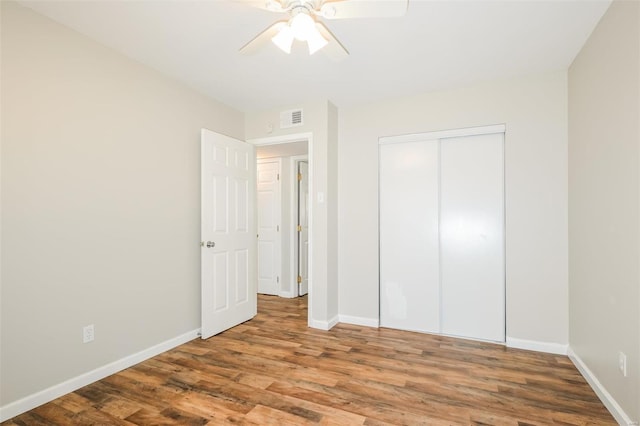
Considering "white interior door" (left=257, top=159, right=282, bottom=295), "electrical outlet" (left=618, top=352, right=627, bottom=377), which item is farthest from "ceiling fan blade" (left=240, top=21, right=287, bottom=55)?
"white interior door" (left=257, top=159, right=282, bottom=295)

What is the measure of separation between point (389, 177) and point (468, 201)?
2.70 feet

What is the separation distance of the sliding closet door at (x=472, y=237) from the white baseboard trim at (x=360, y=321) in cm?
68

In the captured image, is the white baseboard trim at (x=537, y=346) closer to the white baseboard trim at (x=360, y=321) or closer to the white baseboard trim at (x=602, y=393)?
the white baseboard trim at (x=602, y=393)

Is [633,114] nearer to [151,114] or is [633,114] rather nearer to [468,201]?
[468,201]

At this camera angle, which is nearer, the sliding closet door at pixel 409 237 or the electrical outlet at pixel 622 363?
the electrical outlet at pixel 622 363

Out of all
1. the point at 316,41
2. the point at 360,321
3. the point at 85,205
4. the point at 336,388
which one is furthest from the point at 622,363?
the point at 85,205

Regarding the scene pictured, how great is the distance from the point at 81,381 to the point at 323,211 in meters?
2.40

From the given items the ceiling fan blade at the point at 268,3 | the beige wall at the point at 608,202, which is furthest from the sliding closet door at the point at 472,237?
the ceiling fan blade at the point at 268,3

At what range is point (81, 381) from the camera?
2.21 metres

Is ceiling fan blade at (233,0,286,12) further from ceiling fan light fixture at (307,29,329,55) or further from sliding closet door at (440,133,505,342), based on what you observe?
sliding closet door at (440,133,505,342)

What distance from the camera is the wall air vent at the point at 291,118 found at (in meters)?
3.58

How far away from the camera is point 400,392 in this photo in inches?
84.2

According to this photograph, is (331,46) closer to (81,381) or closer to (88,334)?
(88,334)

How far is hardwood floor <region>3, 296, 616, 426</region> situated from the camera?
187 cm
